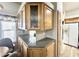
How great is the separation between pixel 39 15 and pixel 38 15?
0.01 metres

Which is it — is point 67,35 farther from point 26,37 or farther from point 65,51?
point 26,37

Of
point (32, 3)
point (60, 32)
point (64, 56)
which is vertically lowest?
point (64, 56)

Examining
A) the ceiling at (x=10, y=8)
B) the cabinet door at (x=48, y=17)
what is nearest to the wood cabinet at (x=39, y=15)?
the cabinet door at (x=48, y=17)

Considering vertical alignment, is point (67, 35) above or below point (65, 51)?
above

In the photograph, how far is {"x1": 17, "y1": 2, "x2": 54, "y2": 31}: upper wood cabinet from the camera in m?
1.48

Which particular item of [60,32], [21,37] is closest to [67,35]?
[60,32]

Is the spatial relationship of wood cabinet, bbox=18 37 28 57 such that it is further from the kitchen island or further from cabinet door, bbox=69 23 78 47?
cabinet door, bbox=69 23 78 47

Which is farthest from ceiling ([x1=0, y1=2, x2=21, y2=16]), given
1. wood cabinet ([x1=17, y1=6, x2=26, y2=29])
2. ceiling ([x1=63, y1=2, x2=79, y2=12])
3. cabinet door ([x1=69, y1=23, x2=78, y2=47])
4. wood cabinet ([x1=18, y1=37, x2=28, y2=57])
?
cabinet door ([x1=69, y1=23, x2=78, y2=47])

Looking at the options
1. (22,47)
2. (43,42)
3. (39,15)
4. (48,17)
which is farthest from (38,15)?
(22,47)

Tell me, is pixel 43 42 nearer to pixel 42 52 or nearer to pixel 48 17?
pixel 42 52

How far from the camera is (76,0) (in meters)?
1.46

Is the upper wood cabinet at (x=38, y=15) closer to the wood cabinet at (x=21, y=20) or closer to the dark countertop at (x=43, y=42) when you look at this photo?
the wood cabinet at (x=21, y=20)

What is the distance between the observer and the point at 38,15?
58.5 inches

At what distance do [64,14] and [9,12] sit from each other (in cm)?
70
